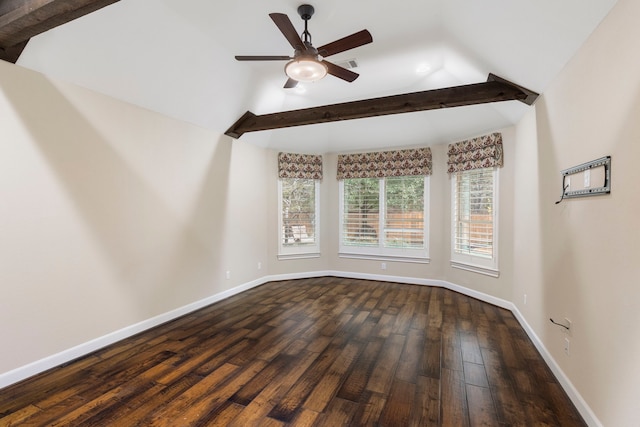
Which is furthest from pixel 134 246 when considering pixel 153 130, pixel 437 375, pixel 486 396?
pixel 486 396

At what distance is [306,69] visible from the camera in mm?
2531

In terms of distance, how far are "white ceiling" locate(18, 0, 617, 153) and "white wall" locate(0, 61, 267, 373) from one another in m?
0.29

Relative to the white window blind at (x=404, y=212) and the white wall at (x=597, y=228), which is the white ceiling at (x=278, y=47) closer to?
the white wall at (x=597, y=228)

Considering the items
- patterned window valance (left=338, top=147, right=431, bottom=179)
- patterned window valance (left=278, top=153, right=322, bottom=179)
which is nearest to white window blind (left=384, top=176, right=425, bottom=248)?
patterned window valance (left=338, top=147, right=431, bottom=179)

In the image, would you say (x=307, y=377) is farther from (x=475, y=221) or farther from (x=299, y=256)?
(x=475, y=221)

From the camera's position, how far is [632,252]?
61.3 inches

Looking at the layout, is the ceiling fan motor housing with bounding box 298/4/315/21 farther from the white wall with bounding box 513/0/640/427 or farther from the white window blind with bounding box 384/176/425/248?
the white window blind with bounding box 384/176/425/248

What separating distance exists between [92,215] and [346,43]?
2.87 m

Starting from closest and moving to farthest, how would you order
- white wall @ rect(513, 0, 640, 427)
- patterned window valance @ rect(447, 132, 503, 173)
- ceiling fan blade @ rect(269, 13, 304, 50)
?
white wall @ rect(513, 0, 640, 427) < ceiling fan blade @ rect(269, 13, 304, 50) < patterned window valance @ rect(447, 132, 503, 173)

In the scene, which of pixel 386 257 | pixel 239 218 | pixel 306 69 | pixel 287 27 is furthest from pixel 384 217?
pixel 287 27

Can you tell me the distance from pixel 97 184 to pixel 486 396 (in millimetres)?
3927

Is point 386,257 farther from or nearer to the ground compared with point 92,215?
nearer to the ground

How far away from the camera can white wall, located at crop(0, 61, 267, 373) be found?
2.39 meters

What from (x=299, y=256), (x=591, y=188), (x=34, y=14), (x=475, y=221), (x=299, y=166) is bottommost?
(x=299, y=256)
